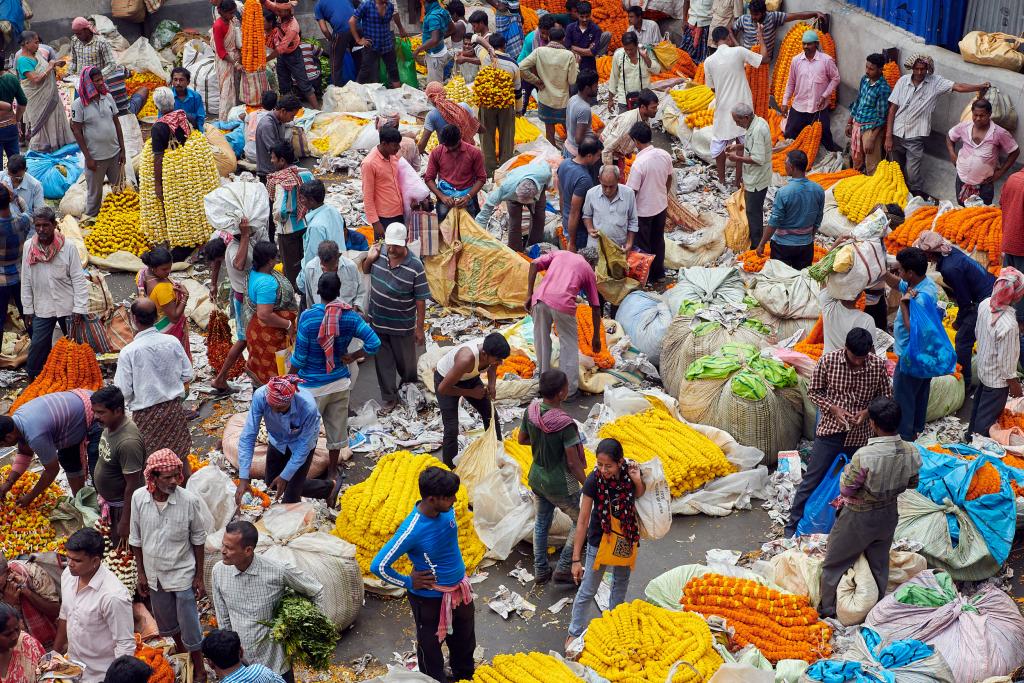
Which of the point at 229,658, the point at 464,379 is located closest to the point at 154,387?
the point at 464,379

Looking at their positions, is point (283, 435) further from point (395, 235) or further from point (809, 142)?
point (809, 142)

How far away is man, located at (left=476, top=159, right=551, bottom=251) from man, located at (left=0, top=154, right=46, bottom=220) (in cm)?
372

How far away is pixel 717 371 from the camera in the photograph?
859 cm

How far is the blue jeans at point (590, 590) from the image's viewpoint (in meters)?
6.59

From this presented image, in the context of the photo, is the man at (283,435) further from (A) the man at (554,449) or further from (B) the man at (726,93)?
(B) the man at (726,93)

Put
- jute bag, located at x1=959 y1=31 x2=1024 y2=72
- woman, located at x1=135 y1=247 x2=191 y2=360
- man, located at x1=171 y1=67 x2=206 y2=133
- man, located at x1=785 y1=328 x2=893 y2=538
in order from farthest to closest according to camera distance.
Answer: man, located at x1=171 y1=67 x2=206 y2=133, jute bag, located at x1=959 y1=31 x2=1024 y2=72, woman, located at x1=135 y1=247 x2=191 y2=360, man, located at x1=785 y1=328 x2=893 y2=538

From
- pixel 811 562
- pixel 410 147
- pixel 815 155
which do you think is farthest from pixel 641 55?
pixel 811 562

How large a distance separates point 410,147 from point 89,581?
19.1 ft

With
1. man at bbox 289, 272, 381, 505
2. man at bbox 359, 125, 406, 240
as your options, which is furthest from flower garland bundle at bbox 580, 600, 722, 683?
man at bbox 359, 125, 406, 240

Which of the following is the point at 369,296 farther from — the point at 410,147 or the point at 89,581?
the point at 89,581

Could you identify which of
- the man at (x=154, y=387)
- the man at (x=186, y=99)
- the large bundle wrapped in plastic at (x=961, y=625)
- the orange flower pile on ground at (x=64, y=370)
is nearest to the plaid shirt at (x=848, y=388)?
the large bundle wrapped in plastic at (x=961, y=625)

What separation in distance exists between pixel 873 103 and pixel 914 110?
54cm

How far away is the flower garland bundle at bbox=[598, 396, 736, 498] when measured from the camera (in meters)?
8.04

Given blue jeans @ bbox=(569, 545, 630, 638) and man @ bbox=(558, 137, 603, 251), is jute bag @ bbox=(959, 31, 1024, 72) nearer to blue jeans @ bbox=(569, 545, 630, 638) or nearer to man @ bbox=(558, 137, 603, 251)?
man @ bbox=(558, 137, 603, 251)
